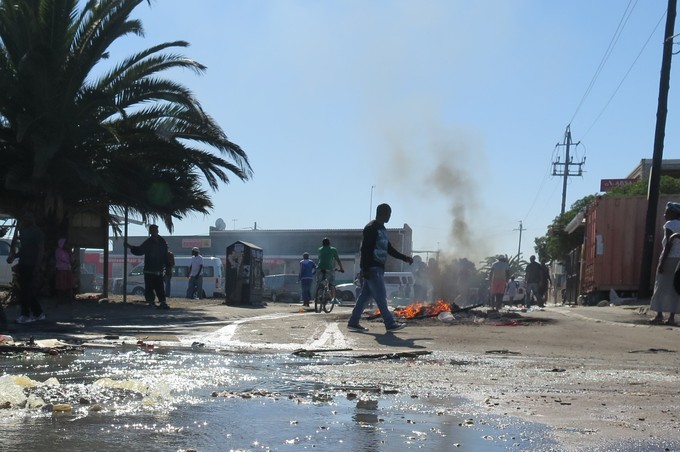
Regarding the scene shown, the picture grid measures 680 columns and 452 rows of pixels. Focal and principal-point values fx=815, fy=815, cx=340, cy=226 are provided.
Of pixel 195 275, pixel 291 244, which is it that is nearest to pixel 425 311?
pixel 195 275

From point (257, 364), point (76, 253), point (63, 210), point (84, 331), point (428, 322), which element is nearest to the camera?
point (257, 364)

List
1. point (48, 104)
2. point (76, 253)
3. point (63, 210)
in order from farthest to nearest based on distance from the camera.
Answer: point (76, 253), point (63, 210), point (48, 104)

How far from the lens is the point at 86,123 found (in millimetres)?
15961

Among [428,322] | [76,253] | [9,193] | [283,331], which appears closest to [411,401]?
[283,331]

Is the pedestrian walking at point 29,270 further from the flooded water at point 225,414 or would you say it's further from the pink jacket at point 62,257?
the flooded water at point 225,414

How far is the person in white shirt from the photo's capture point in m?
24.8

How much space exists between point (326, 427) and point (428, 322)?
27.3 feet

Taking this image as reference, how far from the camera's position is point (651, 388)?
5.67m

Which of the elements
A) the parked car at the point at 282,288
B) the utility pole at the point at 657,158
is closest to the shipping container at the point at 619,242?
the utility pole at the point at 657,158

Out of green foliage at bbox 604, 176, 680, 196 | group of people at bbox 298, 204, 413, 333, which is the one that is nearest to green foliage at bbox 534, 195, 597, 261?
green foliage at bbox 604, 176, 680, 196

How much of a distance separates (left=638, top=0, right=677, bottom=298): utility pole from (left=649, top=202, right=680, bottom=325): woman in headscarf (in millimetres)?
9058

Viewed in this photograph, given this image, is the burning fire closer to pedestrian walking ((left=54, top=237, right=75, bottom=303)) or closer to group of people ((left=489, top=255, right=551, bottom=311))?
pedestrian walking ((left=54, top=237, right=75, bottom=303))

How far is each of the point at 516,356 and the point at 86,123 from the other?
11.1 metres

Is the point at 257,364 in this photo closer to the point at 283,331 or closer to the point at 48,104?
the point at 283,331
